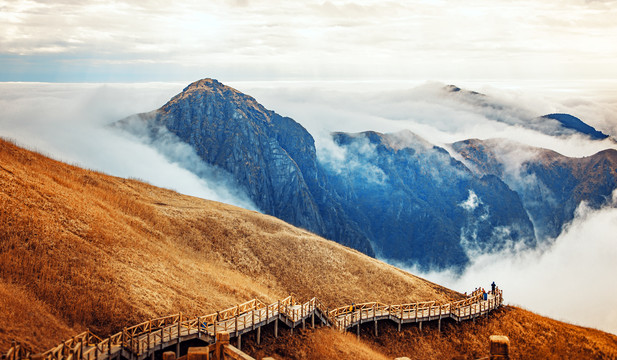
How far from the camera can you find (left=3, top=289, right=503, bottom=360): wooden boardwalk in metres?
36.7

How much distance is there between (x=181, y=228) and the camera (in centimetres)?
8275

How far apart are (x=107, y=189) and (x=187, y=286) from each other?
34.2m

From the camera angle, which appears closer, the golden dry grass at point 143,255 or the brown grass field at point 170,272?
the brown grass field at point 170,272

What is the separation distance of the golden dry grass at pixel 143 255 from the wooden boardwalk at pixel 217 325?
158 inches

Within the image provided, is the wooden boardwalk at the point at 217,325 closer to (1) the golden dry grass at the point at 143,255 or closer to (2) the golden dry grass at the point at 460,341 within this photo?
(2) the golden dry grass at the point at 460,341

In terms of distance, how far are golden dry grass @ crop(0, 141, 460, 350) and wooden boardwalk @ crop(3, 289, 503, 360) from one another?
13.1 ft

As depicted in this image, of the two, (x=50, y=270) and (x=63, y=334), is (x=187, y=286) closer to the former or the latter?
(x=50, y=270)

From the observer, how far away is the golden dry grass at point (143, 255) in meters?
50.7

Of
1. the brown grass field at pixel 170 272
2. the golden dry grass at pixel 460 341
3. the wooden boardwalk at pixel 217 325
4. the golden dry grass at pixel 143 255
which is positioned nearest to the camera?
the wooden boardwalk at pixel 217 325

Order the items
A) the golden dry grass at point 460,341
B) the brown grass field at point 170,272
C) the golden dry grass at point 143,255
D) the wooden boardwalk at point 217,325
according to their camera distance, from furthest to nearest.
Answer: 1. the golden dry grass at point 460,341
2. the golden dry grass at point 143,255
3. the brown grass field at point 170,272
4. the wooden boardwalk at point 217,325

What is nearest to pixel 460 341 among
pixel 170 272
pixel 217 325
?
pixel 217 325

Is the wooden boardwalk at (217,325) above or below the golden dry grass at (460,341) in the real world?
above

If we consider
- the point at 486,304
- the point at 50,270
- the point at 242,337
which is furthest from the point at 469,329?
the point at 50,270

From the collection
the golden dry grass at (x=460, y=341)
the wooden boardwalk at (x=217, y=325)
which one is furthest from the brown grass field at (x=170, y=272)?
the wooden boardwalk at (x=217, y=325)
